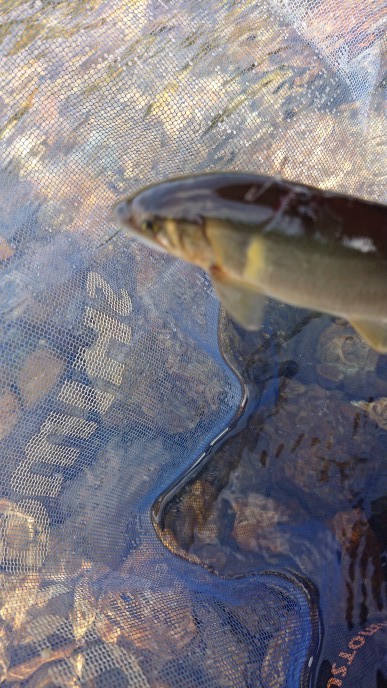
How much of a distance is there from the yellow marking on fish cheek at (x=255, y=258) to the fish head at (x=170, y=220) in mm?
88

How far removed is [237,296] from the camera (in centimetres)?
126

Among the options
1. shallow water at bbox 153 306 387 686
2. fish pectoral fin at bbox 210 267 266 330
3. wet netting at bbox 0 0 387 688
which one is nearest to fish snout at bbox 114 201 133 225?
fish pectoral fin at bbox 210 267 266 330

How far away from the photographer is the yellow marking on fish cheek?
1.19 meters

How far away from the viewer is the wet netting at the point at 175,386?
189cm

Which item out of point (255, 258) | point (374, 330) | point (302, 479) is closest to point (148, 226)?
point (255, 258)

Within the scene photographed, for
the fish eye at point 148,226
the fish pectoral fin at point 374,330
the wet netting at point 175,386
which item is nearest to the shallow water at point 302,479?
the wet netting at point 175,386

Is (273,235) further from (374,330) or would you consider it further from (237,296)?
(374,330)

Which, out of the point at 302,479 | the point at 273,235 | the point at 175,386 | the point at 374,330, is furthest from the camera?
the point at 302,479

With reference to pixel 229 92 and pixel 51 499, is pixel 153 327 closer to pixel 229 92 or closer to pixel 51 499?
pixel 51 499

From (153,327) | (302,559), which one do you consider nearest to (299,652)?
(302,559)

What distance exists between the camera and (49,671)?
1.66m

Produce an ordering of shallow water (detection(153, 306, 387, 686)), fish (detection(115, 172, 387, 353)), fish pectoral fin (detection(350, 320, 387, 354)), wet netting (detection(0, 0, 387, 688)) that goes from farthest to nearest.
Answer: shallow water (detection(153, 306, 387, 686)) < wet netting (detection(0, 0, 387, 688)) < fish pectoral fin (detection(350, 320, 387, 354)) < fish (detection(115, 172, 387, 353))

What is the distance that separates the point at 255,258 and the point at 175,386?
42.8 inches

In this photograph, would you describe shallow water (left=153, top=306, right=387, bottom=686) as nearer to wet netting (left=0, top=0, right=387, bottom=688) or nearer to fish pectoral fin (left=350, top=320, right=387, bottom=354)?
wet netting (left=0, top=0, right=387, bottom=688)
